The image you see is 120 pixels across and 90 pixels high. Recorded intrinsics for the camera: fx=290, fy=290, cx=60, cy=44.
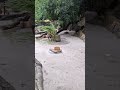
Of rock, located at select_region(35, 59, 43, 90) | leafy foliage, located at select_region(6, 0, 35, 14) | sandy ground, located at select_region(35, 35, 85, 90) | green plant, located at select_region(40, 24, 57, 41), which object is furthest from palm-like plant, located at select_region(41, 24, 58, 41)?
leafy foliage, located at select_region(6, 0, 35, 14)

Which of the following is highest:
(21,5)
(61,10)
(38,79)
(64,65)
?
(21,5)

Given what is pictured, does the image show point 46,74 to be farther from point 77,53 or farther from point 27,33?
point 77,53

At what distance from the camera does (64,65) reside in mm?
2867

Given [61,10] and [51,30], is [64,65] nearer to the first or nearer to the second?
[51,30]

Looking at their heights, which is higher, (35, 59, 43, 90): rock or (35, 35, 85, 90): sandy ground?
(35, 59, 43, 90): rock

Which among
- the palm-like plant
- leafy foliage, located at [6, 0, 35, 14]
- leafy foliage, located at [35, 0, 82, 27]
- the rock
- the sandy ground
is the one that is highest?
leafy foliage, located at [6, 0, 35, 14]

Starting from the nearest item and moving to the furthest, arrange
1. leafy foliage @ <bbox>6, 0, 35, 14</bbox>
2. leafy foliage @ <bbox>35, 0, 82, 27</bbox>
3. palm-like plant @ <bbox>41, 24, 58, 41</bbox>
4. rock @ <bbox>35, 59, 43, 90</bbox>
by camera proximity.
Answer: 1. leafy foliage @ <bbox>6, 0, 35, 14</bbox>
2. rock @ <bbox>35, 59, 43, 90</bbox>
3. palm-like plant @ <bbox>41, 24, 58, 41</bbox>
4. leafy foliage @ <bbox>35, 0, 82, 27</bbox>

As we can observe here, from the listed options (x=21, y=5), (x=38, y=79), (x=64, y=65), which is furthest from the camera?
(x=64, y=65)

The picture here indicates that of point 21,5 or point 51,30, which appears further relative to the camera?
point 51,30

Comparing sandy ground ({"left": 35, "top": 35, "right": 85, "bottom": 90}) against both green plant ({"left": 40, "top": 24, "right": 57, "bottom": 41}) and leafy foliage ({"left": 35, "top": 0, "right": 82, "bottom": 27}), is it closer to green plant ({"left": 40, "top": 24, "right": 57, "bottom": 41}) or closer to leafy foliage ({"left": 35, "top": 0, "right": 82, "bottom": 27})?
green plant ({"left": 40, "top": 24, "right": 57, "bottom": 41})

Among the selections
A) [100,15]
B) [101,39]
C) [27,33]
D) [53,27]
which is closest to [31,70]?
[27,33]

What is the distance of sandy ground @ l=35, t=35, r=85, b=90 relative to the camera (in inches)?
88.7

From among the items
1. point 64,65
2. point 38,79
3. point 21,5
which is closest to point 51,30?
point 64,65

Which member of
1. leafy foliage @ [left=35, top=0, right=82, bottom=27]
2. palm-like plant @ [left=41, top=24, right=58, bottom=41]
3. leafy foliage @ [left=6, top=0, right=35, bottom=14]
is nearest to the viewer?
leafy foliage @ [left=6, top=0, right=35, bottom=14]
